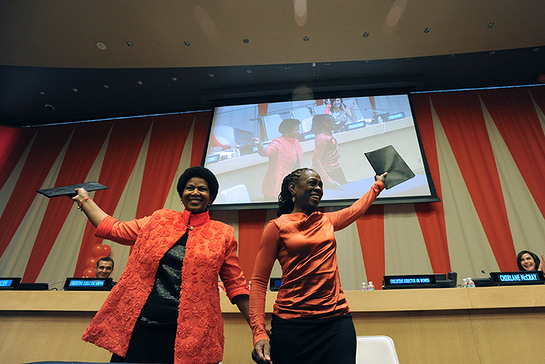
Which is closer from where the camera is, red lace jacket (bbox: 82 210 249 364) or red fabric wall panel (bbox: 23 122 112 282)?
red lace jacket (bbox: 82 210 249 364)

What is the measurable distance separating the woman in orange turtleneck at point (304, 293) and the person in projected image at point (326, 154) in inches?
110

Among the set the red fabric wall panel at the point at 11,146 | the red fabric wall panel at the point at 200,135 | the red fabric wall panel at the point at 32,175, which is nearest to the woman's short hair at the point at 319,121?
the red fabric wall panel at the point at 200,135

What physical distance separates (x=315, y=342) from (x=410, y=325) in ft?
3.11

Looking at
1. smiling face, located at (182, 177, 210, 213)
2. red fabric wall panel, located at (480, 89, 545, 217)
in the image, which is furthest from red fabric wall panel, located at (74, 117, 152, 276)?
red fabric wall panel, located at (480, 89, 545, 217)

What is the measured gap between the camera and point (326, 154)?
426 cm

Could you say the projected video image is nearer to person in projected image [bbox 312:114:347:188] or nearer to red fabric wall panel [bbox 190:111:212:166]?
person in projected image [bbox 312:114:347:188]

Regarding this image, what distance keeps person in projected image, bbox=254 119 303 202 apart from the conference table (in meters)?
2.41

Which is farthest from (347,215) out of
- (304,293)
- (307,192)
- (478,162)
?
(478,162)

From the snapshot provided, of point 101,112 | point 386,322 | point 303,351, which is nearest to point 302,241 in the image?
point 303,351

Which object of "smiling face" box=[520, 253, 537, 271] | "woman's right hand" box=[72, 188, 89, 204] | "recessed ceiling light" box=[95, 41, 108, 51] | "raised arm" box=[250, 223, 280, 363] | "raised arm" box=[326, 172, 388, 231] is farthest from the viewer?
"recessed ceiling light" box=[95, 41, 108, 51]

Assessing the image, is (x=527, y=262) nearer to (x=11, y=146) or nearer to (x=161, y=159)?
(x=161, y=159)

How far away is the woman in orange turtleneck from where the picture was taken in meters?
1.01

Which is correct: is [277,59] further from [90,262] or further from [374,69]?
[90,262]

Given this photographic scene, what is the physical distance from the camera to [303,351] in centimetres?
100
